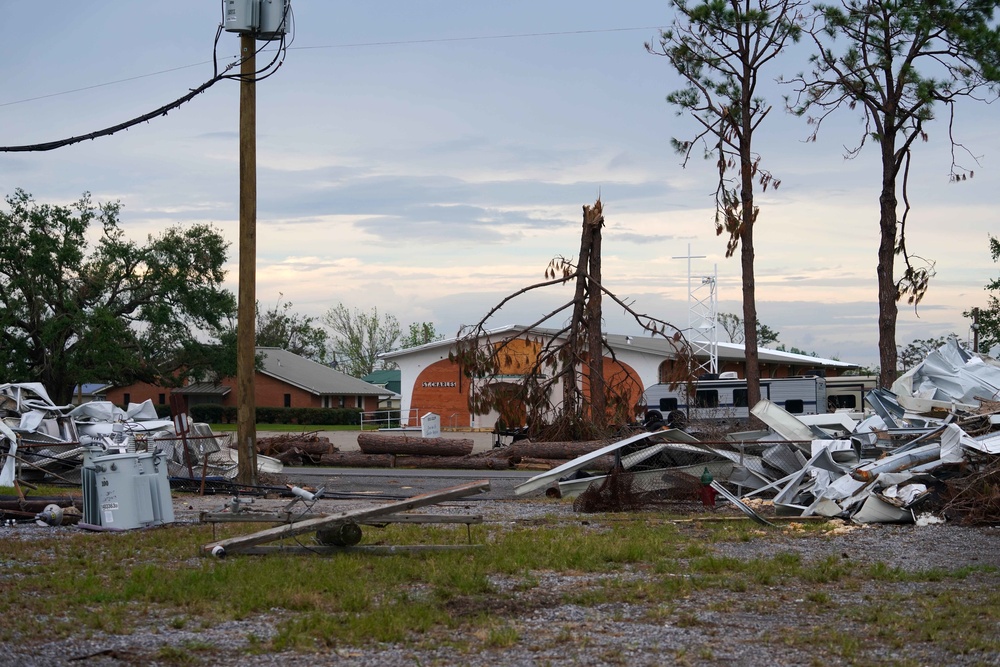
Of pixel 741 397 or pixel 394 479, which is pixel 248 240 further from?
pixel 741 397

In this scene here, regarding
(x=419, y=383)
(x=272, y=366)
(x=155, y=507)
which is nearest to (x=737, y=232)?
(x=155, y=507)

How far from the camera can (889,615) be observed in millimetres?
7535

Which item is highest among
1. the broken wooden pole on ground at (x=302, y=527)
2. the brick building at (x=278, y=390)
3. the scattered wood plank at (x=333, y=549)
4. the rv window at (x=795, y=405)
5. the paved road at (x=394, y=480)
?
the brick building at (x=278, y=390)

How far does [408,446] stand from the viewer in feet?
90.6

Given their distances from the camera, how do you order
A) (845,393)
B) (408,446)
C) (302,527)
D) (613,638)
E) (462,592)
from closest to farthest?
(613,638) → (462,592) → (302,527) → (408,446) → (845,393)

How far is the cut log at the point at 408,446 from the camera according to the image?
2738 cm

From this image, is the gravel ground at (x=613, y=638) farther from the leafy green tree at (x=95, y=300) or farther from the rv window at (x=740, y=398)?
the leafy green tree at (x=95, y=300)

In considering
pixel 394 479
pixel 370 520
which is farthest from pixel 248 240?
pixel 370 520

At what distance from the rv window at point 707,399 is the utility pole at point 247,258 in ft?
67.3

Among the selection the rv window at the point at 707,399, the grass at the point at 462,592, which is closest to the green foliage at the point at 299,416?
the rv window at the point at 707,399

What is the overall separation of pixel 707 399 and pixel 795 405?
2827 millimetres

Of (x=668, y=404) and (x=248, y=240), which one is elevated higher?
(x=248, y=240)

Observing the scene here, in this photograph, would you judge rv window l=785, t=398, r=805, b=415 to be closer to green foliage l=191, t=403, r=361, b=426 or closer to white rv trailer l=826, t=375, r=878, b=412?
white rv trailer l=826, t=375, r=878, b=412

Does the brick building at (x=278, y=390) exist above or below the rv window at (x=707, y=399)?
above
